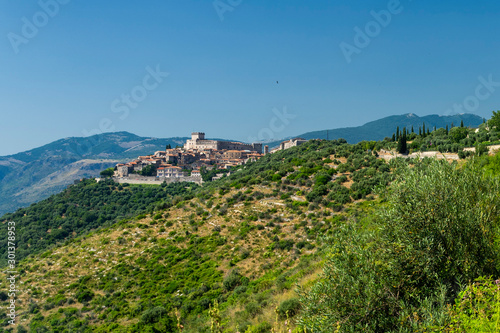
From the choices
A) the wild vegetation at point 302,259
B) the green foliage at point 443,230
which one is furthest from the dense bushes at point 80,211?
the green foliage at point 443,230

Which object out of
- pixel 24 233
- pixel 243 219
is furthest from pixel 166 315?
pixel 24 233

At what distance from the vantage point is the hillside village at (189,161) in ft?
307

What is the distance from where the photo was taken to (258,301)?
37.1ft

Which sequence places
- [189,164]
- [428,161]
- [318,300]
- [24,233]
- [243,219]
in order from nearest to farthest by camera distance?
[318,300] < [428,161] < [243,219] < [24,233] < [189,164]

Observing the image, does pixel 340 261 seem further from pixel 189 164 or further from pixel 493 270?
pixel 189 164

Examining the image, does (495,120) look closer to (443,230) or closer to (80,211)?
(443,230)

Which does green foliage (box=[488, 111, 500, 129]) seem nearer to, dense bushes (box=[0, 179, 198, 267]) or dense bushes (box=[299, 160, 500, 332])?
dense bushes (box=[299, 160, 500, 332])

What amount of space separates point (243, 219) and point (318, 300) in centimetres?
1867

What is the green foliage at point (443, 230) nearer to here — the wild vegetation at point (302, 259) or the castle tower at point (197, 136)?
the wild vegetation at point (302, 259)

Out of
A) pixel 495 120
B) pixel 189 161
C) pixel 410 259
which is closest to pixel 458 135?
pixel 495 120

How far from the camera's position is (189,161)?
11225 cm

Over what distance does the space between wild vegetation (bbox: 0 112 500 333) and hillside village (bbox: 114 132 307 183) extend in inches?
1832

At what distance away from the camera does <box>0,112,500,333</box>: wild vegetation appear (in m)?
5.99

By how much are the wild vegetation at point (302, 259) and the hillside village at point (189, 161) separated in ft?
153
